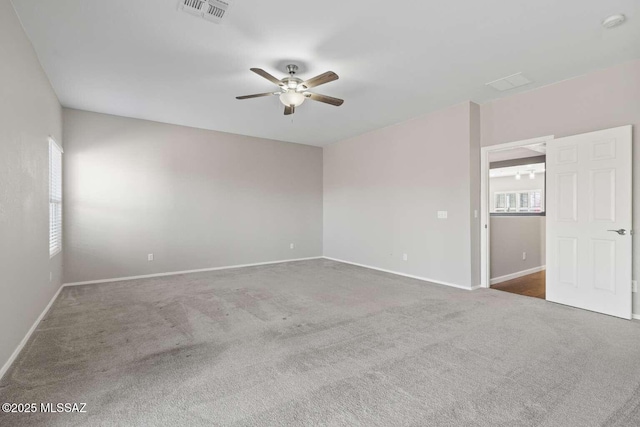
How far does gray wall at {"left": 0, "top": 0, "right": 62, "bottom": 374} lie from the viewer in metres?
2.26

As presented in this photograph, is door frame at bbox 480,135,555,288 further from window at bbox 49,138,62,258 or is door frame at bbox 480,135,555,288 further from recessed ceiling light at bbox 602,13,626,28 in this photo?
window at bbox 49,138,62,258

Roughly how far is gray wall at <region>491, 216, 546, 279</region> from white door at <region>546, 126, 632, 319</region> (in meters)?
1.17

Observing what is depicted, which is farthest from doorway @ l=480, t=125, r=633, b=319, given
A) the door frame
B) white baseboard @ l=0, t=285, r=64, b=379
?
white baseboard @ l=0, t=285, r=64, b=379

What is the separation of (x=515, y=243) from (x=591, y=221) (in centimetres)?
202

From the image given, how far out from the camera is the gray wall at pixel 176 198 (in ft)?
16.0

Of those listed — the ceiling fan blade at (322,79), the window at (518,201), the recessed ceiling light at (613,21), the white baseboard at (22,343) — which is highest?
the recessed ceiling light at (613,21)

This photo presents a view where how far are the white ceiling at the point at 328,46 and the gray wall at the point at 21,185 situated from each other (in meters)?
0.30

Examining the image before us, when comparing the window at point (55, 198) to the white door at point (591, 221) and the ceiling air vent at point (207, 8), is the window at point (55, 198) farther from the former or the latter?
the white door at point (591, 221)

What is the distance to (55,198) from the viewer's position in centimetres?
430

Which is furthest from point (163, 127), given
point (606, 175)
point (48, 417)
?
point (606, 175)

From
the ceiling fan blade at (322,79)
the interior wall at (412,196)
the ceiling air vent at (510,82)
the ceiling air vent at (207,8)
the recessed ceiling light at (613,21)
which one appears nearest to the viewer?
the ceiling air vent at (207,8)

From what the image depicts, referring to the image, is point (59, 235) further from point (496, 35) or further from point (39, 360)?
point (496, 35)

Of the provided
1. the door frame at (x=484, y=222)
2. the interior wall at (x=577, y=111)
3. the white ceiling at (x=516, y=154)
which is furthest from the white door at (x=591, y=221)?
the white ceiling at (x=516, y=154)

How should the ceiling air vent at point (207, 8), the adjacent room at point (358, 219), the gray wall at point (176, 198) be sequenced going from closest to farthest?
the adjacent room at point (358, 219) < the ceiling air vent at point (207, 8) < the gray wall at point (176, 198)
